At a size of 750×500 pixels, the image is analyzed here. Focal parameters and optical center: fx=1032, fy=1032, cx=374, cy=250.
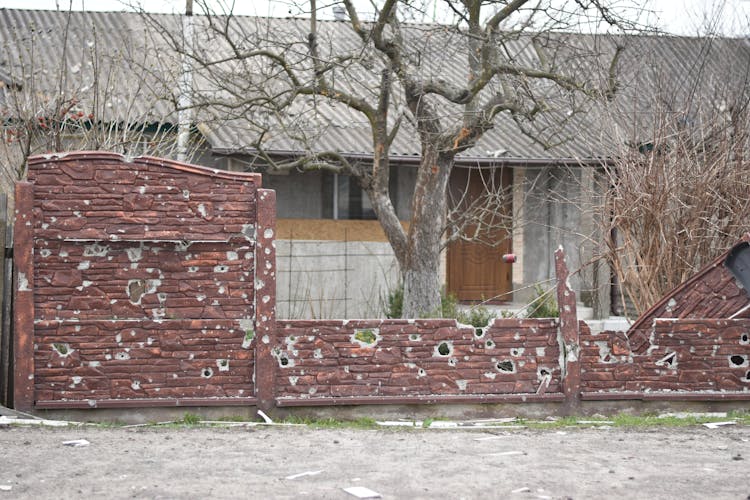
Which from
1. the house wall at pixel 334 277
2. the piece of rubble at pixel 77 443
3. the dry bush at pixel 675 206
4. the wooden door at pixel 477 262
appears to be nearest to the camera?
the piece of rubble at pixel 77 443

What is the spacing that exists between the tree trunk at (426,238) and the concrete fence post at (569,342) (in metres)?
4.21

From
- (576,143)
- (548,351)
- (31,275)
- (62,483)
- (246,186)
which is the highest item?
(576,143)

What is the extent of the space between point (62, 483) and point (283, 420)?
275 centimetres

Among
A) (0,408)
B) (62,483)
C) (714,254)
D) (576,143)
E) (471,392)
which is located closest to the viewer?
(62,483)

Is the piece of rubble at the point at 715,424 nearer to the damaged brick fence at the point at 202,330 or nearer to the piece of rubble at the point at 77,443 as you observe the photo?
the damaged brick fence at the point at 202,330

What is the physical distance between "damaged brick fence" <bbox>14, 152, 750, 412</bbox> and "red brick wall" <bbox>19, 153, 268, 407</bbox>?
0.04 feet

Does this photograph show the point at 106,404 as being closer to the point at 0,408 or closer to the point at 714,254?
the point at 0,408

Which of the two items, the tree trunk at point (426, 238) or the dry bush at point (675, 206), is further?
the tree trunk at point (426, 238)

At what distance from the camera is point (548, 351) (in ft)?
29.3

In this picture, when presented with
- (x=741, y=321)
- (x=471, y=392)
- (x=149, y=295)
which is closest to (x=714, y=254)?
(x=741, y=321)

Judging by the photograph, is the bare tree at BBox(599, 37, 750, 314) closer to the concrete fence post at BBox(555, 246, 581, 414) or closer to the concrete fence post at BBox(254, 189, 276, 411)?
the concrete fence post at BBox(555, 246, 581, 414)

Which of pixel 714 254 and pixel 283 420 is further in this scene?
pixel 714 254

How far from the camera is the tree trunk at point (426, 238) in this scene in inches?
519

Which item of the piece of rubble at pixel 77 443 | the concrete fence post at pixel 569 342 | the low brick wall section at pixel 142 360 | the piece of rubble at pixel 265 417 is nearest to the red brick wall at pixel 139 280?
the low brick wall section at pixel 142 360
